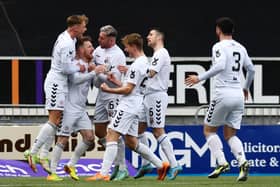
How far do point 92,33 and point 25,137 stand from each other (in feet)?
8.00

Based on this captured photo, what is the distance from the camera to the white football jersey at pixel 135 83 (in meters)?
16.8

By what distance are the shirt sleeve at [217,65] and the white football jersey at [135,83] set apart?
0.79 meters

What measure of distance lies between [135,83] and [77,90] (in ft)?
4.96

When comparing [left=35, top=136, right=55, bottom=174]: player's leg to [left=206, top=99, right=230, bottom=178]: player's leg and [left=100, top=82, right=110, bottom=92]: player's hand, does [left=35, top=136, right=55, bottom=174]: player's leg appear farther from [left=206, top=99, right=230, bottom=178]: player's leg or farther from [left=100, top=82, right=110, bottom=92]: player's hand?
[left=206, top=99, right=230, bottom=178]: player's leg

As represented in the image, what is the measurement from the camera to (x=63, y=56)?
17.3 m

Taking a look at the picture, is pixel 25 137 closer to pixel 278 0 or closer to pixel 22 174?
pixel 22 174

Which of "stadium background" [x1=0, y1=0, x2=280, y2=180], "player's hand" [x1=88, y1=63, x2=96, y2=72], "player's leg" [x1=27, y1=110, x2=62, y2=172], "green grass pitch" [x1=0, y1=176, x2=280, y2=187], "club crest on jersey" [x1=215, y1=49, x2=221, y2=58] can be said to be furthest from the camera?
"stadium background" [x1=0, y1=0, x2=280, y2=180]

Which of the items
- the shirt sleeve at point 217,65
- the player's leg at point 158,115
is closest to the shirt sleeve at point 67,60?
the player's leg at point 158,115

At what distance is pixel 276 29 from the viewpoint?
75.9ft

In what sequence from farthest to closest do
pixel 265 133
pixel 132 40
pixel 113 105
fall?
1. pixel 265 133
2. pixel 113 105
3. pixel 132 40

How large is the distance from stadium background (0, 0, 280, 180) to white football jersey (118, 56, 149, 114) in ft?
19.1

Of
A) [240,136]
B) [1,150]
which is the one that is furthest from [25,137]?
[240,136]

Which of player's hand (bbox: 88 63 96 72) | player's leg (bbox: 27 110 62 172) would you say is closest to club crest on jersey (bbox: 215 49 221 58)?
player's hand (bbox: 88 63 96 72)

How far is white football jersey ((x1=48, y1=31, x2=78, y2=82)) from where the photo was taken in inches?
680
